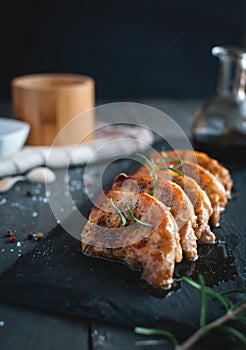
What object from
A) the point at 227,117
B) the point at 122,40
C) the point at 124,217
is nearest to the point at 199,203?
the point at 124,217

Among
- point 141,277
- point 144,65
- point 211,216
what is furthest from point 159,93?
point 141,277

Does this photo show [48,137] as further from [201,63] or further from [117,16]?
[201,63]

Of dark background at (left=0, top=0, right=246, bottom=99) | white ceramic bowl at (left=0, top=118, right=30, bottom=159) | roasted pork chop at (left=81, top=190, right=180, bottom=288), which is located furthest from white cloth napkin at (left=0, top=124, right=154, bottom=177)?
dark background at (left=0, top=0, right=246, bottom=99)

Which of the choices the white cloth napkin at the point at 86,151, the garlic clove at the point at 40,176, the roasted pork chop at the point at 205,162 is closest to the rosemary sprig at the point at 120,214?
the roasted pork chop at the point at 205,162

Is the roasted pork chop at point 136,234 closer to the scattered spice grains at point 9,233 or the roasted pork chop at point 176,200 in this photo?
the roasted pork chop at point 176,200

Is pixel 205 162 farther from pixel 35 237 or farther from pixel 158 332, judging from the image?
pixel 158 332

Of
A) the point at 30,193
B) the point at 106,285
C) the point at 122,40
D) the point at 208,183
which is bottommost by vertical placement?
the point at 30,193
